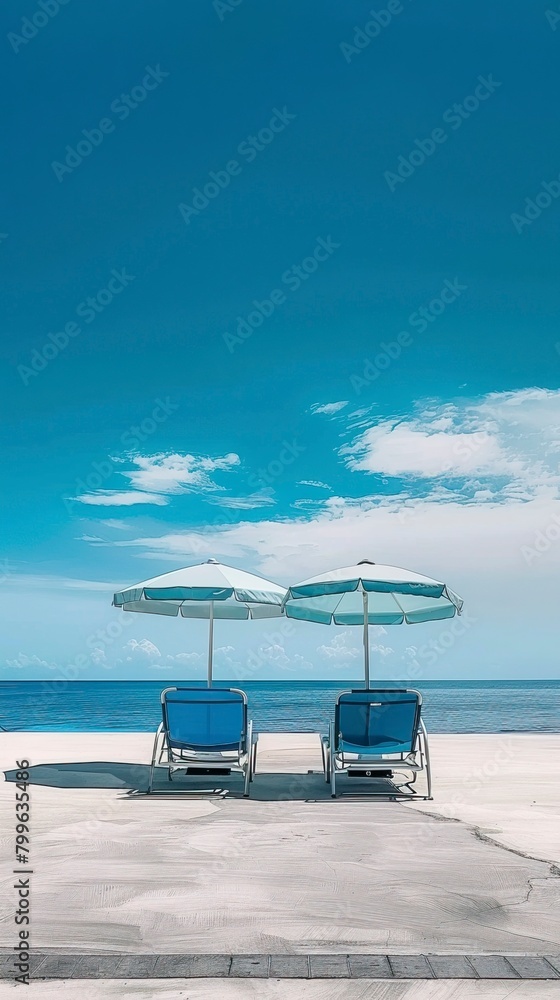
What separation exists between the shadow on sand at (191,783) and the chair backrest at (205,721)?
17.8 inches

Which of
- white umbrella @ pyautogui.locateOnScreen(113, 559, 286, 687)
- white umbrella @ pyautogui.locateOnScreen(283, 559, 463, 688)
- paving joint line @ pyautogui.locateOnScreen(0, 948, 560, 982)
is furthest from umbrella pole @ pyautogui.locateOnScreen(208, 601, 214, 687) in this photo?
paving joint line @ pyautogui.locateOnScreen(0, 948, 560, 982)

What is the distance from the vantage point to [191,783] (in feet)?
25.6

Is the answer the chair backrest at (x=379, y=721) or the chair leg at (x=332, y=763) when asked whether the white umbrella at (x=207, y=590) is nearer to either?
the chair backrest at (x=379, y=721)

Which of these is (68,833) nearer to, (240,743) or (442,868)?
(240,743)

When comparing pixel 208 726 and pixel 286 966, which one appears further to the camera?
pixel 208 726

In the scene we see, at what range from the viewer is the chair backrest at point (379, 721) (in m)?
7.11

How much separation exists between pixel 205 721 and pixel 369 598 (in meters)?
2.89

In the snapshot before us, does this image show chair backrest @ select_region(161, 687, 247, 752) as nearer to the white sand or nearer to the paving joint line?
the white sand

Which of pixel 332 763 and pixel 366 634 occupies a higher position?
pixel 366 634

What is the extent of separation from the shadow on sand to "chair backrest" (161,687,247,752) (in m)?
0.45

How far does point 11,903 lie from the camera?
12.2 ft

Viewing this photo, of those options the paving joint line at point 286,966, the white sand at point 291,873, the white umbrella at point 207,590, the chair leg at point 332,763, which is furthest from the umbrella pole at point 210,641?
the paving joint line at point 286,966

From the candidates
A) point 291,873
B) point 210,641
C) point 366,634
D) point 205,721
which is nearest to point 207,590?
point 205,721

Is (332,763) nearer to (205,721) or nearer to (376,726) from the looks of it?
(376,726)
